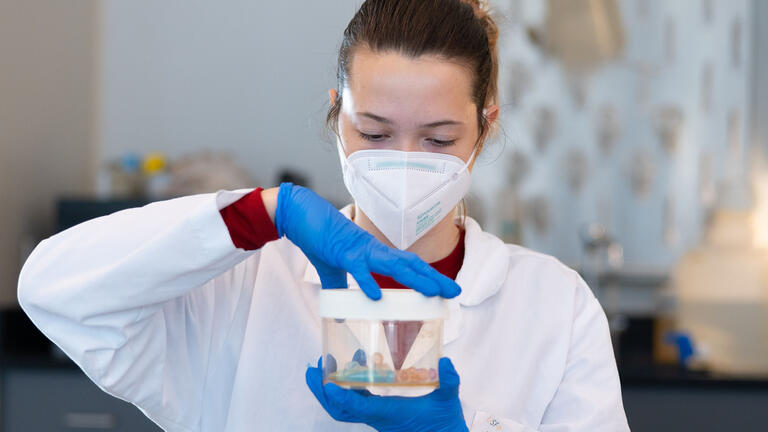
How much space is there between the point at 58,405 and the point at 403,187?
1694 millimetres

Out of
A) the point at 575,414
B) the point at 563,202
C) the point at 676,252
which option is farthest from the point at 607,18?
the point at 575,414

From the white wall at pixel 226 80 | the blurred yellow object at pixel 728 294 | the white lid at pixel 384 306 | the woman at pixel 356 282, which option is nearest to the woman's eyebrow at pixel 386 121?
the woman at pixel 356 282

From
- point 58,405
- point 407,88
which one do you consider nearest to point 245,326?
point 407,88

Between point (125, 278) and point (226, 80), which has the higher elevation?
point (226, 80)

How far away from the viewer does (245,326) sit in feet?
4.29

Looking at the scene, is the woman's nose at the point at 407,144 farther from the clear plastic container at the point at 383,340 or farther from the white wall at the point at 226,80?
the white wall at the point at 226,80

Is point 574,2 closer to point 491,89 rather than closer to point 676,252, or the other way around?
point 676,252

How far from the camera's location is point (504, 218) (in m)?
3.00

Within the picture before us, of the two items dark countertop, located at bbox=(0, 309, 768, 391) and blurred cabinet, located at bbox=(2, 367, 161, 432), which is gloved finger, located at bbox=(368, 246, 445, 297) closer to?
dark countertop, located at bbox=(0, 309, 768, 391)

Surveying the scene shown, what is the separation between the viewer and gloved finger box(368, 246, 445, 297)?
98 cm

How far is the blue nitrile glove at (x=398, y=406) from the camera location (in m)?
1.02

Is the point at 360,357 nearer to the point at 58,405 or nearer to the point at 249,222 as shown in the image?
the point at 249,222

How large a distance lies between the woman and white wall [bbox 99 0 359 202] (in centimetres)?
172

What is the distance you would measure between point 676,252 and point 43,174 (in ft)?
7.15
